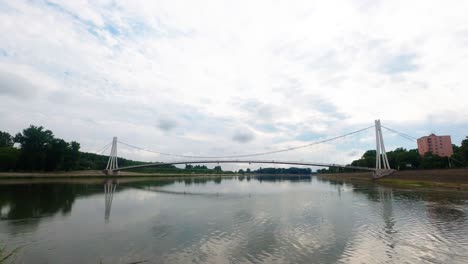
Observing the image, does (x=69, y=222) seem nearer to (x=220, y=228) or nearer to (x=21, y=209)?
(x=21, y=209)

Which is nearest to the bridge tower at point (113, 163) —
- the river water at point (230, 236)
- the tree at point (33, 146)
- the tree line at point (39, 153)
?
the tree line at point (39, 153)

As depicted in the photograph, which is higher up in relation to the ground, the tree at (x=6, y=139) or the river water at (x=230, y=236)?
the tree at (x=6, y=139)

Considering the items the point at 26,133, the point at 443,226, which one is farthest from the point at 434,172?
the point at 26,133

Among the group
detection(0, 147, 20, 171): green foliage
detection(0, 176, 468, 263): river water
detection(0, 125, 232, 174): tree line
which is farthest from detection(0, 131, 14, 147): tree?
detection(0, 176, 468, 263): river water

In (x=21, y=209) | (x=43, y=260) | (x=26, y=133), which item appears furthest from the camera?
(x=26, y=133)

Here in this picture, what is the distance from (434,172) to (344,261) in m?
49.2

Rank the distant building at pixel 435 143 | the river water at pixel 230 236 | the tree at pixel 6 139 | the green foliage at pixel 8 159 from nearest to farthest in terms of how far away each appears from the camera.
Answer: the river water at pixel 230 236 < the green foliage at pixel 8 159 < the tree at pixel 6 139 < the distant building at pixel 435 143

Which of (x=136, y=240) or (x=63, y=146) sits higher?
(x=63, y=146)

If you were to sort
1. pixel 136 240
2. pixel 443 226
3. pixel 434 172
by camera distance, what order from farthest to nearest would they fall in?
pixel 434 172, pixel 443 226, pixel 136 240

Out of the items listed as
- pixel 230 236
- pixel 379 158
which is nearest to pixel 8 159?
pixel 230 236

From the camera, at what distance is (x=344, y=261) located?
924 centimetres

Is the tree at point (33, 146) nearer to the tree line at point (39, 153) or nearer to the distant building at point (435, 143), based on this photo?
the tree line at point (39, 153)

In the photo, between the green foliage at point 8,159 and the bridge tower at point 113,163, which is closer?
the green foliage at point 8,159

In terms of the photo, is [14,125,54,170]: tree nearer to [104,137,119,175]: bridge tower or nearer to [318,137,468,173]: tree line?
[104,137,119,175]: bridge tower
